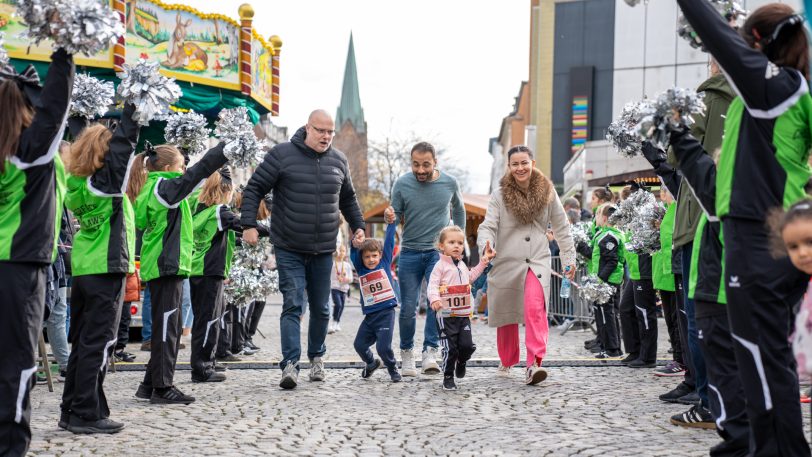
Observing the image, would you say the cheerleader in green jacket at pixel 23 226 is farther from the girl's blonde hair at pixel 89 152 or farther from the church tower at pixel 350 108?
the church tower at pixel 350 108

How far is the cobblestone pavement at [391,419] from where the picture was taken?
17.2 feet

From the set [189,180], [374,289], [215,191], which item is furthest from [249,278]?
[189,180]

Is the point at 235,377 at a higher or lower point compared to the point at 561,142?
lower

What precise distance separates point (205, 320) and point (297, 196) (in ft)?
4.17

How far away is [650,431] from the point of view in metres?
5.78

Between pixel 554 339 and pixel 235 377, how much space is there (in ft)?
20.2

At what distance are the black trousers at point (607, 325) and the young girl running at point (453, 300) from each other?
9.50 ft

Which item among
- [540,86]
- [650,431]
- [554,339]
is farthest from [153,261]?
[540,86]

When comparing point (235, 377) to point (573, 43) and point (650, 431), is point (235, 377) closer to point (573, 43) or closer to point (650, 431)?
point (650, 431)

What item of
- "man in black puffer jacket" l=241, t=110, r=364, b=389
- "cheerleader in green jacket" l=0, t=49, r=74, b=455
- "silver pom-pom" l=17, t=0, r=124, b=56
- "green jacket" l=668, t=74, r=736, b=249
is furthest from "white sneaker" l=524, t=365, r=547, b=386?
"silver pom-pom" l=17, t=0, r=124, b=56

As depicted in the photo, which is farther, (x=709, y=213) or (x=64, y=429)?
(x=64, y=429)

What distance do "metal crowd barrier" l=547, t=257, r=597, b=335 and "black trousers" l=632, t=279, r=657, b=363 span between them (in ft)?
13.9

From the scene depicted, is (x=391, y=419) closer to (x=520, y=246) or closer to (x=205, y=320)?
(x=205, y=320)

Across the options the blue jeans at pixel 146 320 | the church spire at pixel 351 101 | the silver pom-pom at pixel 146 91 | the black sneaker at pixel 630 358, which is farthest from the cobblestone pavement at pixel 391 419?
the church spire at pixel 351 101
